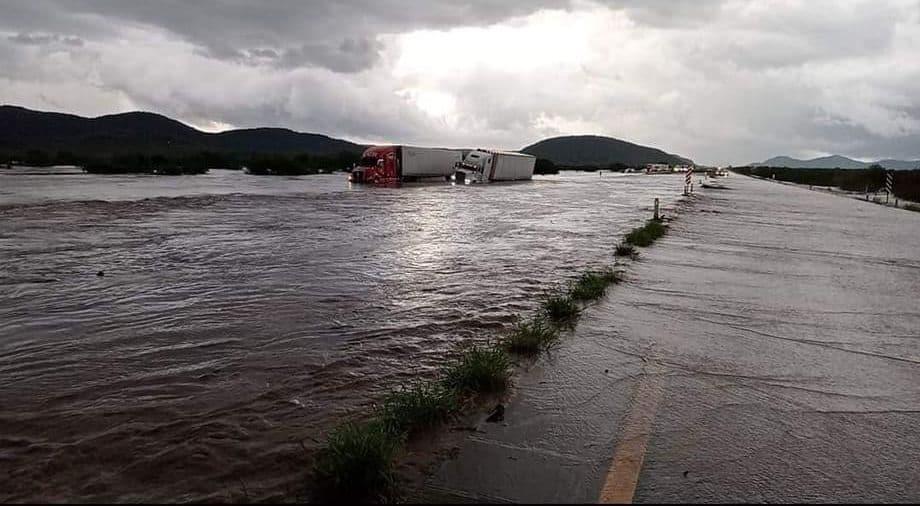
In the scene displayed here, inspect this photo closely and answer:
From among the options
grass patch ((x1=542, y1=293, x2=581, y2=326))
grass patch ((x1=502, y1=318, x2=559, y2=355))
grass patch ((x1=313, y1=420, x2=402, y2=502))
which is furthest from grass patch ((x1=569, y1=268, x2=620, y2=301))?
grass patch ((x1=313, y1=420, x2=402, y2=502))

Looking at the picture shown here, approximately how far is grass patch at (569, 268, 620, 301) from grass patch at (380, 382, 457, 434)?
5.00m

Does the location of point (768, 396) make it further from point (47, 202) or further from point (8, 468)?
point (47, 202)

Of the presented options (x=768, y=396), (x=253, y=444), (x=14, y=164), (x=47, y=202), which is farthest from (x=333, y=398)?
(x=14, y=164)

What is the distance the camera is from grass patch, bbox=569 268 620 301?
9.63 meters

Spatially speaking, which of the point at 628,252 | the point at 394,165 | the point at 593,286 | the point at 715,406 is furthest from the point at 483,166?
the point at 715,406

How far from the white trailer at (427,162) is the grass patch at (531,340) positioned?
55.9 meters

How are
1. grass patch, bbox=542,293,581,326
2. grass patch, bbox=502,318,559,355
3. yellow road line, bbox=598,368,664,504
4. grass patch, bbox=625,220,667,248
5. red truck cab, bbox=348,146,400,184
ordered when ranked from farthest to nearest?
red truck cab, bbox=348,146,400,184, grass patch, bbox=625,220,667,248, grass patch, bbox=542,293,581,326, grass patch, bbox=502,318,559,355, yellow road line, bbox=598,368,664,504

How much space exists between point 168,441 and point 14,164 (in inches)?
4205

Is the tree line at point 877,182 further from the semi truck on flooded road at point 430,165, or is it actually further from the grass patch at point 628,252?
the grass patch at point 628,252

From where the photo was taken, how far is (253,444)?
4387mm

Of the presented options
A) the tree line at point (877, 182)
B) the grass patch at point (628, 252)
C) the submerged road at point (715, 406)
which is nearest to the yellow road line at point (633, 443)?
the submerged road at point (715, 406)

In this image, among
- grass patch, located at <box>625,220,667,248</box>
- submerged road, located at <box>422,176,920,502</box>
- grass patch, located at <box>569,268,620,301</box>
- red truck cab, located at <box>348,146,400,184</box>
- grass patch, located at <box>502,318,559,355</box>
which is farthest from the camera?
red truck cab, located at <box>348,146,400,184</box>

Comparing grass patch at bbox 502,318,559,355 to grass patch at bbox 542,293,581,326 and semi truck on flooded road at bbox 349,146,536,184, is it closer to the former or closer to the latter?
grass patch at bbox 542,293,581,326

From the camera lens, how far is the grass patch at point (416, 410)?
14.8 feet
